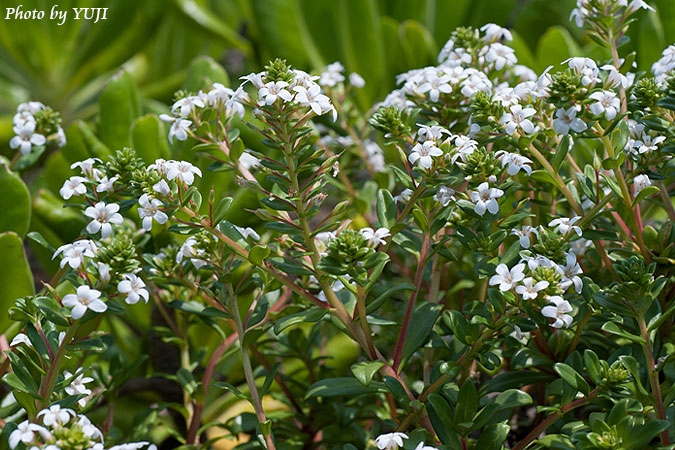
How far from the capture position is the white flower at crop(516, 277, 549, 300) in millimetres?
1053

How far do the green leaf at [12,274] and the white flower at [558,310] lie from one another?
3.42 feet

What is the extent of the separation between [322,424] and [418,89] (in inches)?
28.2

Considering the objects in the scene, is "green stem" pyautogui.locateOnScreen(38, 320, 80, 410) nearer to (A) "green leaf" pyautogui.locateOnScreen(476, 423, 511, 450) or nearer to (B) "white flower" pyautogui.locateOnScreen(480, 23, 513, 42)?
(A) "green leaf" pyautogui.locateOnScreen(476, 423, 511, 450)

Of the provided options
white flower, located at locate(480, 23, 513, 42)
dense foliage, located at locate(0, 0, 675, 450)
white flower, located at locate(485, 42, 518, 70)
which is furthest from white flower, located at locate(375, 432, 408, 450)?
white flower, located at locate(480, 23, 513, 42)

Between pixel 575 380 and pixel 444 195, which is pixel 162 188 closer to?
pixel 444 195

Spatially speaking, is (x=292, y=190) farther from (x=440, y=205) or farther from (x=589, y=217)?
(x=589, y=217)

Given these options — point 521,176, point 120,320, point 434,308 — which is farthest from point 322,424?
point 120,320

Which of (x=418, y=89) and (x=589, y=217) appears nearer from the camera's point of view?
(x=589, y=217)

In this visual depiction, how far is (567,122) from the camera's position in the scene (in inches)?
47.3

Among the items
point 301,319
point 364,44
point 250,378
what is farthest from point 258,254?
point 364,44

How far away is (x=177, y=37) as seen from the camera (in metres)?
3.39

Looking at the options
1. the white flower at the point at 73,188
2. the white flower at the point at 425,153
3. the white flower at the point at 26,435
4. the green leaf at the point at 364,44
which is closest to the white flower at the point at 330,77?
the white flower at the point at 425,153

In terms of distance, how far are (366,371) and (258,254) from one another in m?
0.27

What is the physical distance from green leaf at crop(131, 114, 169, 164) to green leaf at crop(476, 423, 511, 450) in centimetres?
101
